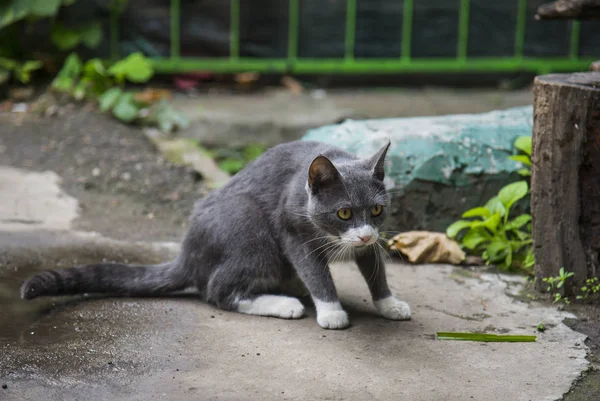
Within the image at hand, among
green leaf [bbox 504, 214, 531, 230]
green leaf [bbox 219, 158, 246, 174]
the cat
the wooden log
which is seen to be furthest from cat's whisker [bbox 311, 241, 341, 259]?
green leaf [bbox 219, 158, 246, 174]

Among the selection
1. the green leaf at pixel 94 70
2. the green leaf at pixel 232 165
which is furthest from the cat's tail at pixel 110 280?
the green leaf at pixel 94 70

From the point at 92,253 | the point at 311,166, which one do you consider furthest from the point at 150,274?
the point at 311,166

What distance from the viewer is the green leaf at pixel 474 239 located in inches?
201

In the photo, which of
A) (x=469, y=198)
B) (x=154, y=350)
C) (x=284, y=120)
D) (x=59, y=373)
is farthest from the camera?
(x=284, y=120)

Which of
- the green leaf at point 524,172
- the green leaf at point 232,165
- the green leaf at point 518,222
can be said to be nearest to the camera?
the green leaf at point 518,222

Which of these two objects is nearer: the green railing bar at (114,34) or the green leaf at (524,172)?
the green leaf at (524,172)

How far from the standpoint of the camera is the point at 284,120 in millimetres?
7484

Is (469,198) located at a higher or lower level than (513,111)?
lower

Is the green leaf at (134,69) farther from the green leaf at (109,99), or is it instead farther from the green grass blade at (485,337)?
the green grass blade at (485,337)

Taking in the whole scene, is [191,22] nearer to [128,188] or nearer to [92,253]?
[128,188]

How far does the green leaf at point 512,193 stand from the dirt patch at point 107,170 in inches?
85.6

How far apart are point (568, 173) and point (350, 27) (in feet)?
15.3

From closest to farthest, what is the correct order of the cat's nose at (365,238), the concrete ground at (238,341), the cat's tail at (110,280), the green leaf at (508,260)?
the concrete ground at (238,341), the cat's nose at (365,238), the cat's tail at (110,280), the green leaf at (508,260)

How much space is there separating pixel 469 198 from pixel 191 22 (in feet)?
14.1
